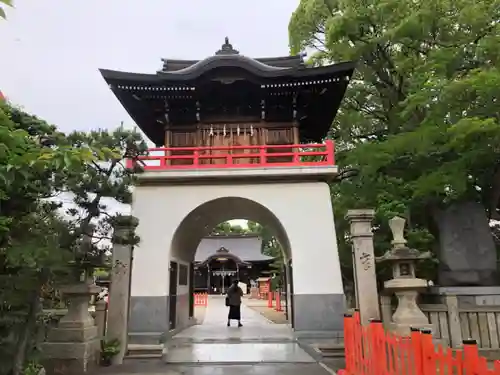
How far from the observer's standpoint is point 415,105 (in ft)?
34.1

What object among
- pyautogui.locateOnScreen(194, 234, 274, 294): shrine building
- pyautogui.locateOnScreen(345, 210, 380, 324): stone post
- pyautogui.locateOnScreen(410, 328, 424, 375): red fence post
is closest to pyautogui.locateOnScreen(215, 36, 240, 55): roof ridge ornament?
pyautogui.locateOnScreen(345, 210, 380, 324): stone post

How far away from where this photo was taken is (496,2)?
11.3 m

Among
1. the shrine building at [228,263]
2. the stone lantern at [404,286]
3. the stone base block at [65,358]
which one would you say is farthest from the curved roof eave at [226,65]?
the shrine building at [228,263]

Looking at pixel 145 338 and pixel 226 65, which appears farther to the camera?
pixel 226 65

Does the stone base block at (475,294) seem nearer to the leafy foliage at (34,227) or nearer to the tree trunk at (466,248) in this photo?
the tree trunk at (466,248)

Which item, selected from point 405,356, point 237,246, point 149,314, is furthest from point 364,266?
point 237,246

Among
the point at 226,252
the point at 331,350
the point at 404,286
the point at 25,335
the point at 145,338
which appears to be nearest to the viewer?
the point at 25,335

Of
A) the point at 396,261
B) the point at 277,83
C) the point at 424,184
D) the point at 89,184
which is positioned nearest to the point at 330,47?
the point at 277,83

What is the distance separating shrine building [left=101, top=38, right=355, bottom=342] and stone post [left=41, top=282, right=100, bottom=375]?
102 centimetres

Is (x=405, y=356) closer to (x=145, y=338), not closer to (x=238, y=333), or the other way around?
(x=145, y=338)

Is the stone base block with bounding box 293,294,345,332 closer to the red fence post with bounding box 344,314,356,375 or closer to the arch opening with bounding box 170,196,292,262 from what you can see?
the arch opening with bounding box 170,196,292,262

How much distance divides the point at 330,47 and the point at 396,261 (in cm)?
888

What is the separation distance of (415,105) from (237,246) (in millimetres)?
34865

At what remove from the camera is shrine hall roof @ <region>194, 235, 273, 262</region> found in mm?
41812
